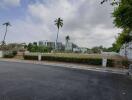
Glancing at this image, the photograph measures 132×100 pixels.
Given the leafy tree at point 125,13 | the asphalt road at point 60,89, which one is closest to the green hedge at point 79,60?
the leafy tree at point 125,13

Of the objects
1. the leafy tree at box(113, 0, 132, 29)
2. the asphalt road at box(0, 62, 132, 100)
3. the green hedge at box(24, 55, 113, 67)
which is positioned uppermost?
the leafy tree at box(113, 0, 132, 29)

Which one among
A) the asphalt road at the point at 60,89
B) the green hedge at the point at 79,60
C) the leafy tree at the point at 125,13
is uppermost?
the leafy tree at the point at 125,13

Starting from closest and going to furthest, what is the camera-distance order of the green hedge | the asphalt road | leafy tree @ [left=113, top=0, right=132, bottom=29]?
1. the asphalt road
2. leafy tree @ [left=113, top=0, right=132, bottom=29]
3. the green hedge

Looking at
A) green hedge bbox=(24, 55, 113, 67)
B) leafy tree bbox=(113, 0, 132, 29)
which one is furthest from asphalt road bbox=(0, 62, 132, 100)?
green hedge bbox=(24, 55, 113, 67)

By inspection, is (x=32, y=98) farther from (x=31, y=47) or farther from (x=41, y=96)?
(x=31, y=47)

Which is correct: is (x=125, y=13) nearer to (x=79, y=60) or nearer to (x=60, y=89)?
(x=60, y=89)

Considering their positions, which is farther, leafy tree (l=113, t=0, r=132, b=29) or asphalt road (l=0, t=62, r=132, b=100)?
leafy tree (l=113, t=0, r=132, b=29)

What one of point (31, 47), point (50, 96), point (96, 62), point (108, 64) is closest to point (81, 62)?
point (96, 62)

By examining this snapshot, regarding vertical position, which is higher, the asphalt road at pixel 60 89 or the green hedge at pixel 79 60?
the green hedge at pixel 79 60

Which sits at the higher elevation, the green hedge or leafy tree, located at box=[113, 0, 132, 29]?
leafy tree, located at box=[113, 0, 132, 29]

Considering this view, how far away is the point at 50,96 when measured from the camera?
340 inches

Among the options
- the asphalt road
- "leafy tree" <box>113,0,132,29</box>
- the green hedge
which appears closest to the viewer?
the asphalt road

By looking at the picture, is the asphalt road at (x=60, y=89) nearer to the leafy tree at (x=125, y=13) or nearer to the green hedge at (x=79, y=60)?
the leafy tree at (x=125, y=13)

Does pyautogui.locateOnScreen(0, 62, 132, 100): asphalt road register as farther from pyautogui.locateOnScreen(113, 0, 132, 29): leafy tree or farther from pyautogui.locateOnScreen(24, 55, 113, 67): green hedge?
pyautogui.locateOnScreen(24, 55, 113, 67): green hedge
